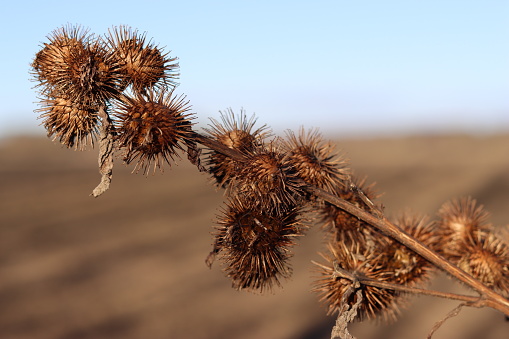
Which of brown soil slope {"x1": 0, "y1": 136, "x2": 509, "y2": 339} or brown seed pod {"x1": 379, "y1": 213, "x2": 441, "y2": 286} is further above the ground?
brown seed pod {"x1": 379, "y1": 213, "x2": 441, "y2": 286}

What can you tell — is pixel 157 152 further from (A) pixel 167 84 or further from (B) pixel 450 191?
(B) pixel 450 191

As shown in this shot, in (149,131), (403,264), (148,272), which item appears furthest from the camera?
(148,272)

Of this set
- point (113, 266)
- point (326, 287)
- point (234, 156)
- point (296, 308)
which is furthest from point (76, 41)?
point (113, 266)

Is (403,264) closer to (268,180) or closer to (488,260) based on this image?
(488,260)

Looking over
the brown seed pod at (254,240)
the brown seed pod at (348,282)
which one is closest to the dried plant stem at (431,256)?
the brown seed pod at (254,240)

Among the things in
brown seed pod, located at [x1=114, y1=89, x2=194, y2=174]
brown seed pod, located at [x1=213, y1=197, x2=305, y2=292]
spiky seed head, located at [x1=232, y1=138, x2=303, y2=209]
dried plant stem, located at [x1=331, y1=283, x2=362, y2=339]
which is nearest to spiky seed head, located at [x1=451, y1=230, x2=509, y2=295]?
dried plant stem, located at [x1=331, y1=283, x2=362, y2=339]

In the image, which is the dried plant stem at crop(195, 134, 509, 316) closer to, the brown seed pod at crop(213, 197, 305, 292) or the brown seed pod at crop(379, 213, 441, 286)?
the brown seed pod at crop(213, 197, 305, 292)

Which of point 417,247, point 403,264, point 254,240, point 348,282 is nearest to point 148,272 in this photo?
point 403,264

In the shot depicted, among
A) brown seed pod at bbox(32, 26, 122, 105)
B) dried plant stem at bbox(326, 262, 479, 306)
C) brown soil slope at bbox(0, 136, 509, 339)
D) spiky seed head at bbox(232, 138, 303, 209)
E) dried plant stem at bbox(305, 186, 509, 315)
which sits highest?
brown seed pod at bbox(32, 26, 122, 105)
